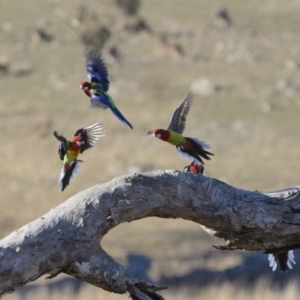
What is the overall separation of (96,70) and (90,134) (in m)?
0.44

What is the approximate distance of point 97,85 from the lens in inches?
183

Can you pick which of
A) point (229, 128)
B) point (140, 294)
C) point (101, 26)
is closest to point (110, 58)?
point (101, 26)

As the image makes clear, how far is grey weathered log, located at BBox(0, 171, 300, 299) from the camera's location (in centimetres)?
404


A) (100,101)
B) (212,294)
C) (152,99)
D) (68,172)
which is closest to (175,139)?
(100,101)

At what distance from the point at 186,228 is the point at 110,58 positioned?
1675 cm

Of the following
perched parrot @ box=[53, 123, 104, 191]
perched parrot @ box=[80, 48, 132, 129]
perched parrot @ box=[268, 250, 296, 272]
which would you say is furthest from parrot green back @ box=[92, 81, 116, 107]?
perched parrot @ box=[268, 250, 296, 272]

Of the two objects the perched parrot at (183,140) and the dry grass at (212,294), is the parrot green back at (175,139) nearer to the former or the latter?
the perched parrot at (183,140)

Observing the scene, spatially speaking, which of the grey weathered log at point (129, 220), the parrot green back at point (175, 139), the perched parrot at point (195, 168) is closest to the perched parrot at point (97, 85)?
the parrot green back at point (175, 139)

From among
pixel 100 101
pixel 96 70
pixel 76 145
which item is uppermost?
pixel 96 70

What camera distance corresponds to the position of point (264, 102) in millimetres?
27422

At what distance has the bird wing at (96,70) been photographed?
15.4 ft

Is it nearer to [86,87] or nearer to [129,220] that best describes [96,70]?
[86,87]

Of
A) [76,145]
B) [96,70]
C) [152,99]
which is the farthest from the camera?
[152,99]

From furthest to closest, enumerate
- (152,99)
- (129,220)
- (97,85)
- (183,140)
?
(152,99)
(97,85)
(183,140)
(129,220)
